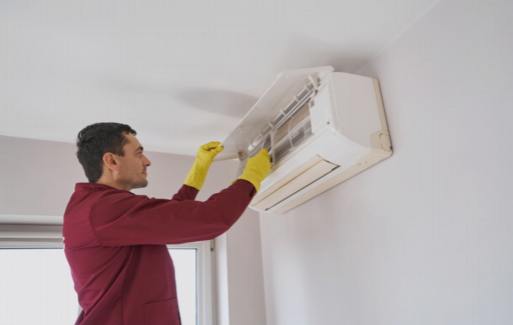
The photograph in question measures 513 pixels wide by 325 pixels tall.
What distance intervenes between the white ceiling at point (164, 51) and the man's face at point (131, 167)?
10.8 inches

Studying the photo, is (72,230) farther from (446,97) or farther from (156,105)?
(446,97)

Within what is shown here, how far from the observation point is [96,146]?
127cm

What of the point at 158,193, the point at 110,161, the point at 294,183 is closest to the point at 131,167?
the point at 110,161

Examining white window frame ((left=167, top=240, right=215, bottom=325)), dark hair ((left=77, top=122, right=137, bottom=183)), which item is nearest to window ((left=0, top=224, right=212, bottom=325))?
white window frame ((left=167, top=240, right=215, bottom=325))

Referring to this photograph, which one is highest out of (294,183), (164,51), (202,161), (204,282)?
(164,51)

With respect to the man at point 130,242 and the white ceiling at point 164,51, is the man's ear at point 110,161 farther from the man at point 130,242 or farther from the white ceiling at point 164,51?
the white ceiling at point 164,51

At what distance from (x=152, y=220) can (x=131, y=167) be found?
29 cm

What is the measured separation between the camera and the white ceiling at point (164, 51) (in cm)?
114

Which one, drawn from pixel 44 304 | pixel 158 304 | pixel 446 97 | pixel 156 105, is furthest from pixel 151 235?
pixel 44 304

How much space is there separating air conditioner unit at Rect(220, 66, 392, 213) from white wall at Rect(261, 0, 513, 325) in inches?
2.2

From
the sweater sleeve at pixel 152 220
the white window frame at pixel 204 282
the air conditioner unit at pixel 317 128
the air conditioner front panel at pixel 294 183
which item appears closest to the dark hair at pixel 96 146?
the sweater sleeve at pixel 152 220

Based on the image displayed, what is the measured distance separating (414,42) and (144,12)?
2.62 feet

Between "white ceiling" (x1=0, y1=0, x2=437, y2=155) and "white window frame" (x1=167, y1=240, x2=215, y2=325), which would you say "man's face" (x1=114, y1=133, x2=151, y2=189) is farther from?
"white window frame" (x1=167, y1=240, x2=215, y2=325)

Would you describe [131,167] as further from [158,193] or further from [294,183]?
[158,193]
